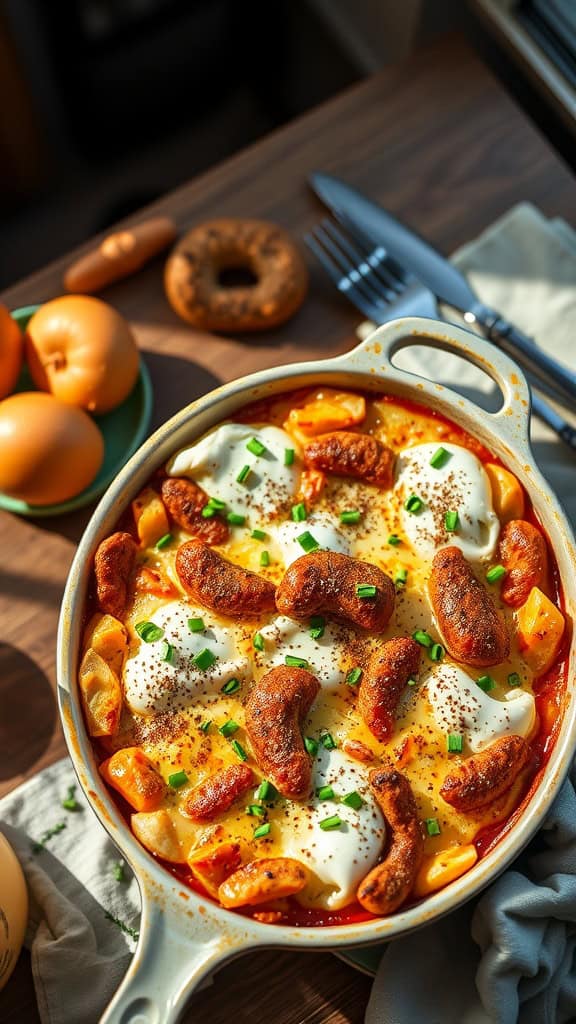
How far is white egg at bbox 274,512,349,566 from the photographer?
5.37ft

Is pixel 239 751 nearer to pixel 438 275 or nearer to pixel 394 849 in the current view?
pixel 394 849

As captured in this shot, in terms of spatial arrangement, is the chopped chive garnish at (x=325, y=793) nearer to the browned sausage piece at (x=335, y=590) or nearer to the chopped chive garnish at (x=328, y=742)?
the chopped chive garnish at (x=328, y=742)

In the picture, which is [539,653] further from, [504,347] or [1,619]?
[1,619]

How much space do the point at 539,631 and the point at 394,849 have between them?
41cm

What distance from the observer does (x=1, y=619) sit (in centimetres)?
188

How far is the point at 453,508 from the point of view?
164 cm

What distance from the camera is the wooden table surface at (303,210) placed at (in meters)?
1.83

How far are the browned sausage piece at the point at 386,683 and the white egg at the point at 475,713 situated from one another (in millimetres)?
59

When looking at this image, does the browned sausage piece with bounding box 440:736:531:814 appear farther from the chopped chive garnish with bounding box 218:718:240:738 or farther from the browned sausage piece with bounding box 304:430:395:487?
the browned sausage piece with bounding box 304:430:395:487

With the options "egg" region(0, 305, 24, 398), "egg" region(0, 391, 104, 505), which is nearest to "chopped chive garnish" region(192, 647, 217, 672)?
"egg" region(0, 391, 104, 505)

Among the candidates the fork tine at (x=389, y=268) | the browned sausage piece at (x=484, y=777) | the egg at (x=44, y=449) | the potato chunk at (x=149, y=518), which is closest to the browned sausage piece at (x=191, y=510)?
the potato chunk at (x=149, y=518)

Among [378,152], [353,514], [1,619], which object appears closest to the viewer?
[353,514]

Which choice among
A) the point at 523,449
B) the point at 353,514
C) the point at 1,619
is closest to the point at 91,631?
the point at 1,619

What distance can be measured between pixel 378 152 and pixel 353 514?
989 mm
